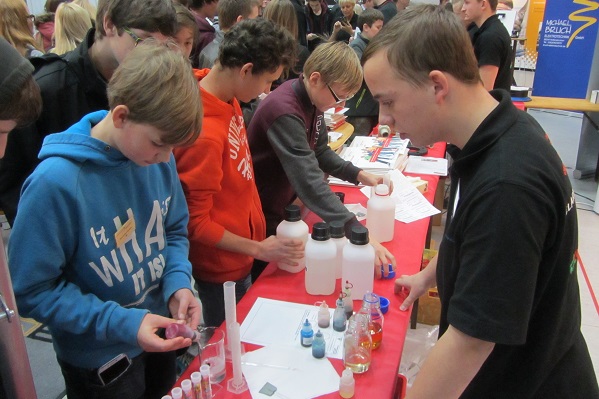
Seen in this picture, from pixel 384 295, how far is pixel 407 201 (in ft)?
2.64

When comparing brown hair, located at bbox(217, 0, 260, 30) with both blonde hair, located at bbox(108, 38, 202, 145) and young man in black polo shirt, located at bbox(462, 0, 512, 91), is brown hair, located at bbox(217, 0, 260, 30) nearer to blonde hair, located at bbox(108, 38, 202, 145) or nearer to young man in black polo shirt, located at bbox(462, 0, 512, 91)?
young man in black polo shirt, located at bbox(462, 0, 512, 91)

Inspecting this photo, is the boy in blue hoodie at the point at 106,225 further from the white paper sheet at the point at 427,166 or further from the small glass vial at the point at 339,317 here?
the white paper sheet at the point at 427,166

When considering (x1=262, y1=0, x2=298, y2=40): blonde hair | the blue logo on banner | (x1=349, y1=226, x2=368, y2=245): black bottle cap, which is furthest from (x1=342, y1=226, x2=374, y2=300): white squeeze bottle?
the blue logo on banner

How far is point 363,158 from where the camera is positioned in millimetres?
2723

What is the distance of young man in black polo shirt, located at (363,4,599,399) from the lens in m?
0.78

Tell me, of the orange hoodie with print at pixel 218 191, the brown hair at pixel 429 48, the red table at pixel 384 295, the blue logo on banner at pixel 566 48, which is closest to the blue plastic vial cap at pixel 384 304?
the red table at pixel 384 295

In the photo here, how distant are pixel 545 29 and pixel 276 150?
4.67m

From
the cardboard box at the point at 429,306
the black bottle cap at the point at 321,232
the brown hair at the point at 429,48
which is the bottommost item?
the cardboard box at the point at 429,306

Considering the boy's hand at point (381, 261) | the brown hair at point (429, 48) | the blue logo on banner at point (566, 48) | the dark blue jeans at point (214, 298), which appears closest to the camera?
the brown hair at point (429, 48)

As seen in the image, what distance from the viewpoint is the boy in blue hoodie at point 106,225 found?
1.03 meters

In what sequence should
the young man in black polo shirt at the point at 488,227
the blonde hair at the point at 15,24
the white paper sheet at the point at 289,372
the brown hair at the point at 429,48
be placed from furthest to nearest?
the blonde hair at the point at 15,24 < the white paper sheet at the point at 289,372 < the brown hair at the point at 429,48 < the young man in black polo shirt at the point at 488,227

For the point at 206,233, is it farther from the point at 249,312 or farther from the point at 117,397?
the point at 117,397

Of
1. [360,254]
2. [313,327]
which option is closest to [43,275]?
[313,327]

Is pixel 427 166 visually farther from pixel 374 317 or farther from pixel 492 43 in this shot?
pixel 374 317
